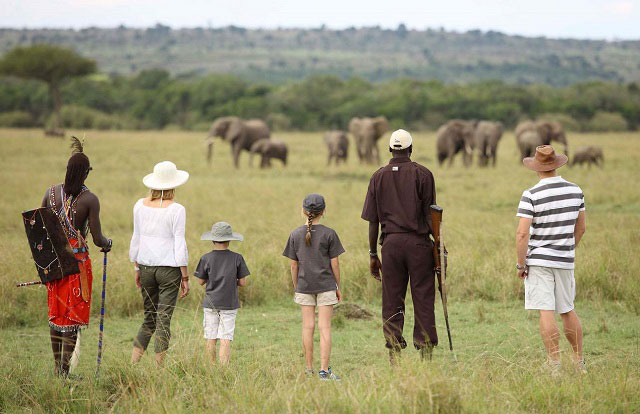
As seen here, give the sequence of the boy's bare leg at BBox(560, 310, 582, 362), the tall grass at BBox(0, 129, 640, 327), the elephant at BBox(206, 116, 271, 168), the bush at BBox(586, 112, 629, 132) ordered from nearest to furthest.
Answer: the boy's bare leg at BBox(560, 310, 582, 362) → the tall grass at BBox(0, 129, 640, 327) → the elephant at BBox(206, 116, 271, 168) → the bush at BBox(586, 112, 629, 132)

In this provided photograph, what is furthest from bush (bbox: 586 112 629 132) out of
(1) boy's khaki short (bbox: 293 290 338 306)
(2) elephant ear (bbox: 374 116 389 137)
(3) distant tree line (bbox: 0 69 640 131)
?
(1) boy's khaki short (bbox: 293 290 338 306)

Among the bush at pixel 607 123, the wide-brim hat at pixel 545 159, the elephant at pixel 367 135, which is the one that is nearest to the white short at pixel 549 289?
the wide-brim hat at pixel 545 159

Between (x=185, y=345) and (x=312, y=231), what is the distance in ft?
4.05

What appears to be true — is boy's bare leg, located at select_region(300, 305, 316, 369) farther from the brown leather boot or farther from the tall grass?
the tall grass

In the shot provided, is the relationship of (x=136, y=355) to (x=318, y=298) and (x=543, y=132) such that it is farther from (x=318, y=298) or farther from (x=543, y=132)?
(x=543, y=132)

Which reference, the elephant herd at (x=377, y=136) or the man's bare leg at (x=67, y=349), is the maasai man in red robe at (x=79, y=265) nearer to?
the man's bare leg at (x=67, y=349)

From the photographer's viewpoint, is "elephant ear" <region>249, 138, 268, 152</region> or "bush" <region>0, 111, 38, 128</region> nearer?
"elephant ear" <region>249, 138, 268, 152</region>

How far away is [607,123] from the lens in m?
59.0

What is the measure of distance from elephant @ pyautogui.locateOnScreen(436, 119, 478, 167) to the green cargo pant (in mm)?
24726

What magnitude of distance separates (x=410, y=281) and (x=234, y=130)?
2620cm

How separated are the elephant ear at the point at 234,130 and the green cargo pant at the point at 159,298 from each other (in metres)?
25.2

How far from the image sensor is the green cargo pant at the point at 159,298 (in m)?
6.50

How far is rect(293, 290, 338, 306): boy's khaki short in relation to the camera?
6.43 meters

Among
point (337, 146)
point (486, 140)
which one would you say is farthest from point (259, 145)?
point (486, 140)
